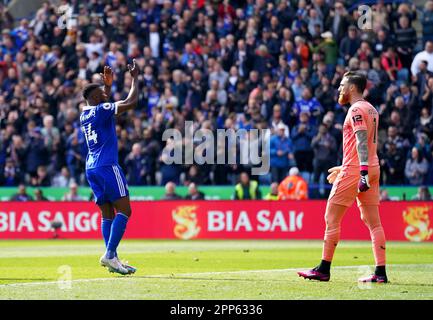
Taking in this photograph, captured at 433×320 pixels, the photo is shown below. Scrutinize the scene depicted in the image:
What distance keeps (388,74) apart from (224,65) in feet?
16.1

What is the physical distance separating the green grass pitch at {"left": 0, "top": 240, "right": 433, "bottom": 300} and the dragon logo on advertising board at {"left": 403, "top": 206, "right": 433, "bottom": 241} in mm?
1501

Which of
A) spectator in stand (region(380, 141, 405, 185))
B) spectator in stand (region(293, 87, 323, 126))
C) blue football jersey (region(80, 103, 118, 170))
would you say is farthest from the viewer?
spectator in stand (region(293, 87, 323, 126))

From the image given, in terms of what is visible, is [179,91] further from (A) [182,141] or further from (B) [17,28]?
(B) [17,28]

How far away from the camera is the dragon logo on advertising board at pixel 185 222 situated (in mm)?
26188

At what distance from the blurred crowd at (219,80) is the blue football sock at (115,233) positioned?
12703mm

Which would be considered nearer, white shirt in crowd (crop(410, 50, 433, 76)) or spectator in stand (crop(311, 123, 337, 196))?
spectator in stand (crop(311, 123, 337, 196))

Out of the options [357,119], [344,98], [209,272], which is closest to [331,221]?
[357,119]

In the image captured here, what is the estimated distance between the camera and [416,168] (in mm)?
25672

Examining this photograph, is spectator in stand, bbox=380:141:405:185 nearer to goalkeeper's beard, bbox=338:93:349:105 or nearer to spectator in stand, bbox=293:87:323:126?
spectator in stand, bbox=293:87:323:126

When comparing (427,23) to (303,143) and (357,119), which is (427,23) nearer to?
(303,143)

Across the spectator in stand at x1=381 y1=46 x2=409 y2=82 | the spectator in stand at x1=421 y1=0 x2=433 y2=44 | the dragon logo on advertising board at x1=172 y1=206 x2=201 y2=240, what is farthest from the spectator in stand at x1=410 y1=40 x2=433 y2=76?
the dragon logo on advertising board at x1=172 y1=206 x2=201 y2=240

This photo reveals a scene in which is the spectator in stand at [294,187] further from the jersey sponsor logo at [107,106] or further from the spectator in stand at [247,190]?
the jersey sponsor logo at [107,106]

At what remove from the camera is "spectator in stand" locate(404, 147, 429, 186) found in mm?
25594
